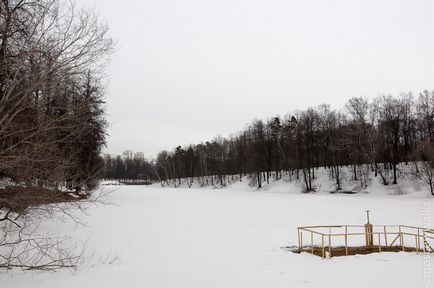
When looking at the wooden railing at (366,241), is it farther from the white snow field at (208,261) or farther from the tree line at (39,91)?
the tree line at (39,91)

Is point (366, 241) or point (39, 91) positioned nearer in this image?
point (39, 91)

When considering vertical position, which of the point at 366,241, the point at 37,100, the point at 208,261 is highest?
the point at 37,100

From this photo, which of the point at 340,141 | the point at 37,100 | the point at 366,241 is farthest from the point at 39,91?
the point at 340,141

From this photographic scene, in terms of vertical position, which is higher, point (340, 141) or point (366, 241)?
point (340, 141)

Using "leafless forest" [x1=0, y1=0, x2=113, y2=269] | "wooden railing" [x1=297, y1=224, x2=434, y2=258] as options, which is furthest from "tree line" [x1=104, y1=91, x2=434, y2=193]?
"leafless forest" [x1=0, y1=0, x2=113, y2=269]

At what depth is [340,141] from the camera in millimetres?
71500

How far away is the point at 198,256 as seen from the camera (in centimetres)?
1572

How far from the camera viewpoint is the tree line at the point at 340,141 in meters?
66.3

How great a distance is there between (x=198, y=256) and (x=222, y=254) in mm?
1120

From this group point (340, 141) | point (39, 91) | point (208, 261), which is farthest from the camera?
point (340, 141)

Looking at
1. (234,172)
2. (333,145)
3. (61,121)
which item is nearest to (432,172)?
(333,145)

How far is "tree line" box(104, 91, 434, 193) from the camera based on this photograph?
2611 inches

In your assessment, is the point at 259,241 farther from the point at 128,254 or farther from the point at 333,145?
the point at 333,145

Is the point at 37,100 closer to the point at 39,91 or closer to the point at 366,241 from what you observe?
the point at 39,91
